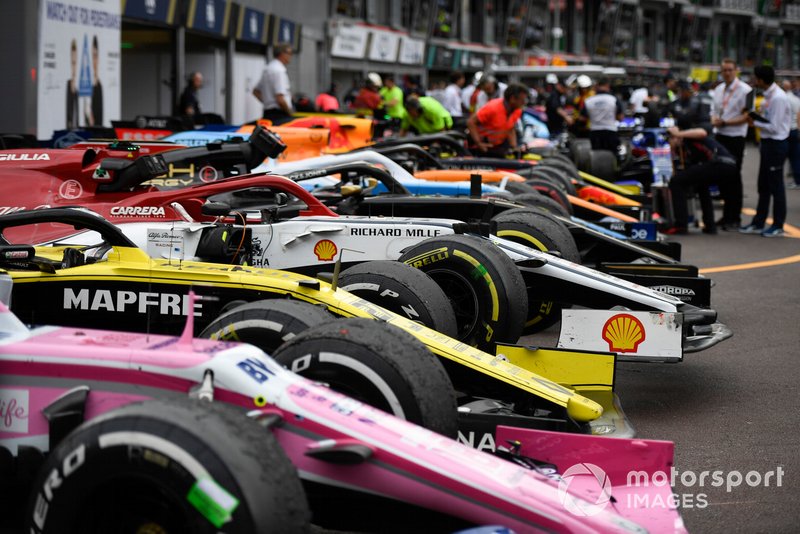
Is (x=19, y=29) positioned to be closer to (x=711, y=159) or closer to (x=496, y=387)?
(x=711, y=159)

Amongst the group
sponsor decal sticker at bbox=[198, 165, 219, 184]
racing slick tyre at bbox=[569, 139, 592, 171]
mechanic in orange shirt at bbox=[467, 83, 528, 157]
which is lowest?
sponsor decal sticker at bbox=[198, 165, 219, 184]

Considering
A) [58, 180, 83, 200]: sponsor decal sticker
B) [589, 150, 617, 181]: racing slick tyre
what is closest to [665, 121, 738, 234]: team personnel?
[589, 150, 617, 181]: racing slick tyre

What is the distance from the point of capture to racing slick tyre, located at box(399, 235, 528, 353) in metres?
5.10

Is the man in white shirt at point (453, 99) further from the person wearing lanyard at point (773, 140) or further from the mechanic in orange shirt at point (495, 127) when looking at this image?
the person wearing lanyard at point (773, 140)

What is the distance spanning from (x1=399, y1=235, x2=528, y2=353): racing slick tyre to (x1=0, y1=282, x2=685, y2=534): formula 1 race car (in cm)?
187

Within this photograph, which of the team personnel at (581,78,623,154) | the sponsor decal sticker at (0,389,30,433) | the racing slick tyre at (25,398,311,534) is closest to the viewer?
the racing slick tyre at (25,398,311,534)

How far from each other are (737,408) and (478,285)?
1436 mm

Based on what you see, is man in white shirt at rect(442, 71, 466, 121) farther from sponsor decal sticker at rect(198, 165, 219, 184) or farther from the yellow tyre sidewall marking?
the yellow tyre sidewall marking

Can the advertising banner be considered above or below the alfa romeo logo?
above

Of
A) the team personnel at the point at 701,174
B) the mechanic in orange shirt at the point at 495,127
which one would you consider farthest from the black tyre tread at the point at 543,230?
the mechanic in orange shirt at the point at 495,127

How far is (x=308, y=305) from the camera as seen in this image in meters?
3.61

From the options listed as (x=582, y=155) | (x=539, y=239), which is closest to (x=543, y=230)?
(x=539, y=239)

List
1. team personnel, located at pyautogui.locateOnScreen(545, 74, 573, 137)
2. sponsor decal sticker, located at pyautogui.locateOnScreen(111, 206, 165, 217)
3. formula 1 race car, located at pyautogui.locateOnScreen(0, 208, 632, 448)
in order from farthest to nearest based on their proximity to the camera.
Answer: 1. team personnel, located at pyautogui.locateOnScreen(545, 74, 573, 137)
2. sponsor decal sticker, located at pyautogui.locateOnScreen(111, 206, 165, 217)
3. formula 1 race car, located at pyautogui.locateOnScreen(0, 208, 632, 448)

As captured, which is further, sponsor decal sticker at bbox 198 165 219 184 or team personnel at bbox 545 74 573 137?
team personnel at bbox 545 74 573 137
